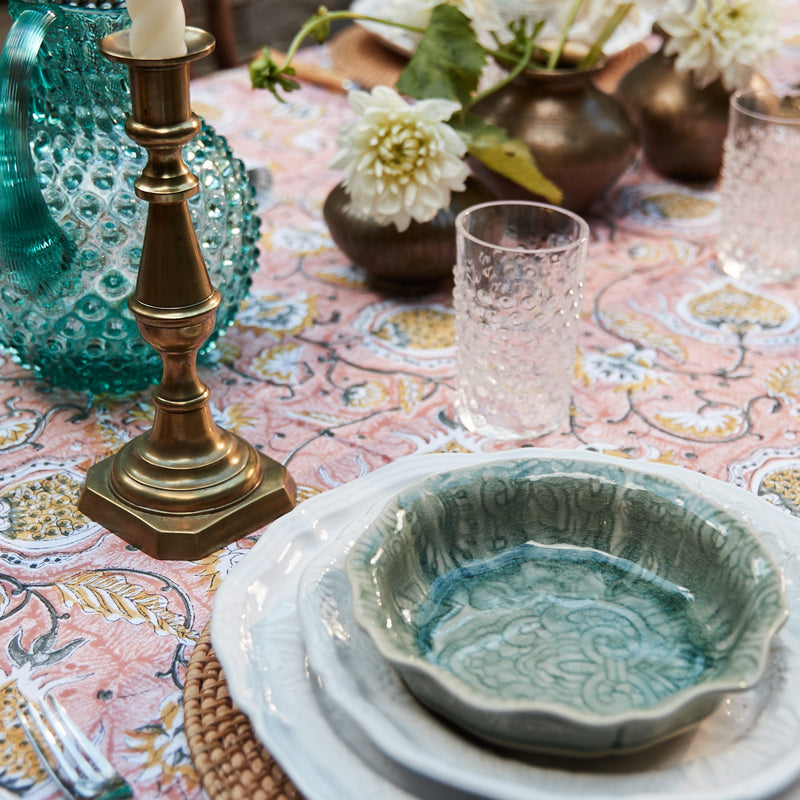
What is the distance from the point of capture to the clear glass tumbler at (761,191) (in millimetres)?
852

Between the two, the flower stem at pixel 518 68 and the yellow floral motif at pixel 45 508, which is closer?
the yellow floral motif at pixel 45 508

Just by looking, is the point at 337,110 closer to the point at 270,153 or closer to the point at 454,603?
the point at 270,153

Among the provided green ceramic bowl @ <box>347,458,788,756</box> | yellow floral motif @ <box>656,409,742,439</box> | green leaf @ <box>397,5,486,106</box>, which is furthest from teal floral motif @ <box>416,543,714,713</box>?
green leaf @ <box>397,5,486,106</box>

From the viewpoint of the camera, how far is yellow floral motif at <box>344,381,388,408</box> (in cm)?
72

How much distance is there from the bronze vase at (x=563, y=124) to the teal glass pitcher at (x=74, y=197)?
319 millimetres

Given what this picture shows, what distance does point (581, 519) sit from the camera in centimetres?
49

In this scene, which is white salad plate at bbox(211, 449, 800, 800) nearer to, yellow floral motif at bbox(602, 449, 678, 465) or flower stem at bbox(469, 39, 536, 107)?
yellow floral motif at bbox(602, 449, 678, 465)

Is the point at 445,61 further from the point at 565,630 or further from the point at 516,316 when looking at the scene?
the point at 565,630

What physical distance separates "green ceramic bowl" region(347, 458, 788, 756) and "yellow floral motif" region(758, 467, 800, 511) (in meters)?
0.17

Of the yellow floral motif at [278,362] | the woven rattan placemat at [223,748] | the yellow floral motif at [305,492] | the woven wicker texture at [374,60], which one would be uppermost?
the woven wicker texture at [374,60]

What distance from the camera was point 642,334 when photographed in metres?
0.81

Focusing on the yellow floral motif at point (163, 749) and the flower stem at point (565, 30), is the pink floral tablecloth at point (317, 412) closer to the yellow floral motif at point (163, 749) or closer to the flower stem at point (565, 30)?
the yellow floral motif at point (163, 749)

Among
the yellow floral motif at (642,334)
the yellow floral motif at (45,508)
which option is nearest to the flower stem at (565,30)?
the yellow floral motif at (642,334)

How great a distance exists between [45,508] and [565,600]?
1.07ft
